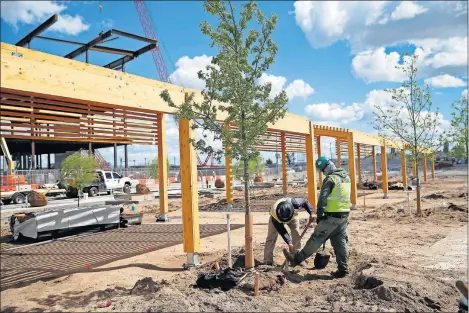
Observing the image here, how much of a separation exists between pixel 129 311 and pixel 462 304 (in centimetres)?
376

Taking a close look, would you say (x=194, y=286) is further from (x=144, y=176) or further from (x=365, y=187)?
(x=144, y=176)

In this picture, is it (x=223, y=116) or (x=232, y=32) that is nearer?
(x=232, y=32)

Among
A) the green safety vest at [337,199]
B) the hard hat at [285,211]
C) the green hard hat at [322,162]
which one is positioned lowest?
the hard hat at [285,211]

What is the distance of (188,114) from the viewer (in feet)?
20.4

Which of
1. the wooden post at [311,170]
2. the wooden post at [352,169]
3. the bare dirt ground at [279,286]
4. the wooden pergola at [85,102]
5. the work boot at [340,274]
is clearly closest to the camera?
the bare dirt ground at [279,286]

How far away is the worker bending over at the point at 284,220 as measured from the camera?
20.4ft

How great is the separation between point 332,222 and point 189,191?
266 centimetres

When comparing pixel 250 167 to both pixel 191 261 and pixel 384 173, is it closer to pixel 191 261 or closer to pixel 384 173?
pixel 384 173

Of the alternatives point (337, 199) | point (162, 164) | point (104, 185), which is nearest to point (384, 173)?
point (162, 164)

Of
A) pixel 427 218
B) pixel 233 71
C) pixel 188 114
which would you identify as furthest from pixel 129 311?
pixel 427 218

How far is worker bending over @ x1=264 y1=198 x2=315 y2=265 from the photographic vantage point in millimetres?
6222

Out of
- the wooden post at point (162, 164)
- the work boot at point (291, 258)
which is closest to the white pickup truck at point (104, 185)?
the wooden post at point (162, 164)

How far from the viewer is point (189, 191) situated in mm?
7062

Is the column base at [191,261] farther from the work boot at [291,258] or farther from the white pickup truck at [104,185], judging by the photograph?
the white pickup truck at [104,185]
